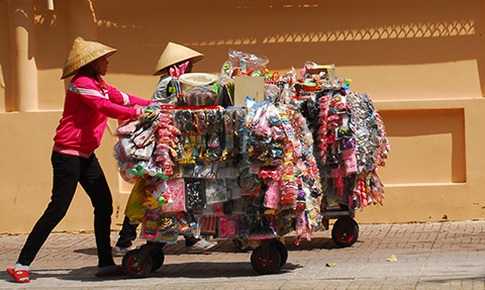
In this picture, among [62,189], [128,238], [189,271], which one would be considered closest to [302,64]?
[128,238]

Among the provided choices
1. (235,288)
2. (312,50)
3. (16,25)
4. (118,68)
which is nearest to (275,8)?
(312,50)

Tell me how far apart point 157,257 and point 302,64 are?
3.88 m

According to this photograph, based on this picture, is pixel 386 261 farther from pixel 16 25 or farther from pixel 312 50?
pixel 16 25

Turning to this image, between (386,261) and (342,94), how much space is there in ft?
5.50

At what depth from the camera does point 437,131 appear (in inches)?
477

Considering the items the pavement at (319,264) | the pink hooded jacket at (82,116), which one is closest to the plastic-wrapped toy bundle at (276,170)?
the pavement at (319,264)

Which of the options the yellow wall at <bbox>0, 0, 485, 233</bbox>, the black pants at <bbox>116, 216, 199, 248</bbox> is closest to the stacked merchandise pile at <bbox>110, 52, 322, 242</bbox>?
the black pants at <bbox>116, 216, 199, 248</bbox>

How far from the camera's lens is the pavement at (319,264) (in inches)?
324

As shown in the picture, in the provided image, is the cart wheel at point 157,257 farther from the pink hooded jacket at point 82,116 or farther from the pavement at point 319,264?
the pink hooded jacket at point 82,116

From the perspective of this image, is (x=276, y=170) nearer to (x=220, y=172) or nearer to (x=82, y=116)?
(x=220, y=172)

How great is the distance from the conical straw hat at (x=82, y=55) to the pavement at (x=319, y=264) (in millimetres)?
1841

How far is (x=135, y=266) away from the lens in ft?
28.9

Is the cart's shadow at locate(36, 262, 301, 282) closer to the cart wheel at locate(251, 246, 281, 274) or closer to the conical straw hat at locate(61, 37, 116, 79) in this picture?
the cart wheel at locate(251, 246, 281, 274)

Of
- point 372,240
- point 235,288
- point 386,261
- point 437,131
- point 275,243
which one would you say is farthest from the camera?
point 437,131
